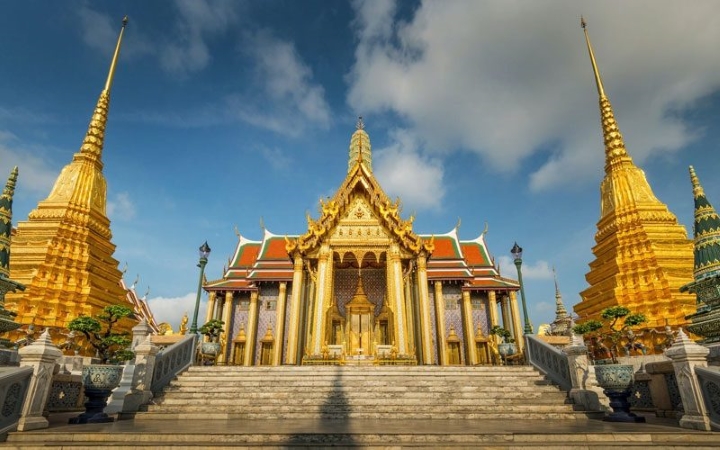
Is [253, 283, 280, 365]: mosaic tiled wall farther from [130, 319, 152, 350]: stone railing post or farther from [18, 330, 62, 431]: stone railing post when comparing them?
[18, 330, 62, 431]: stone railing post

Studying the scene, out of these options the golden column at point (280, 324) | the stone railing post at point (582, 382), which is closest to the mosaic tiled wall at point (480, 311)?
the golden column at point (280, 324)

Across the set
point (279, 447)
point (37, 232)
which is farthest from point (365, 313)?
point (37, 232)

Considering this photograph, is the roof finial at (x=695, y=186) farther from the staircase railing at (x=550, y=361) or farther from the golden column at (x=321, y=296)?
the golden column at (x=321, y=296)

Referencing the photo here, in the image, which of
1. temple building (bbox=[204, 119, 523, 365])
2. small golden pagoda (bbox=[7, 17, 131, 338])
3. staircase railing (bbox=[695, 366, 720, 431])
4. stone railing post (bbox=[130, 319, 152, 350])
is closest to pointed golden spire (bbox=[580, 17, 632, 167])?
temple building (bbox=[204, 119, 523, 365])

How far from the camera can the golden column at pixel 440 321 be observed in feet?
59.2

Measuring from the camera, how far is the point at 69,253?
20125 mm

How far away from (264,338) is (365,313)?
6896 millimetres

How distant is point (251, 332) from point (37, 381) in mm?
16656

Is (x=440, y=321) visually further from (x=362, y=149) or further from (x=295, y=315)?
(x=362, y=149)

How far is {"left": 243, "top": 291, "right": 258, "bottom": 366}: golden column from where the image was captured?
2162cm

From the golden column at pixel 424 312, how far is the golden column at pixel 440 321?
1741 millimetres

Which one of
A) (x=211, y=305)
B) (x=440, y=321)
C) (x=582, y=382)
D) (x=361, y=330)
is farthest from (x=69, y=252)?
(x=582, y=382)

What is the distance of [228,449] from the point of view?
4777 mm

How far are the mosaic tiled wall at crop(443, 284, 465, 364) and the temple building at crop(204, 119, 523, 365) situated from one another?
0.06 m
